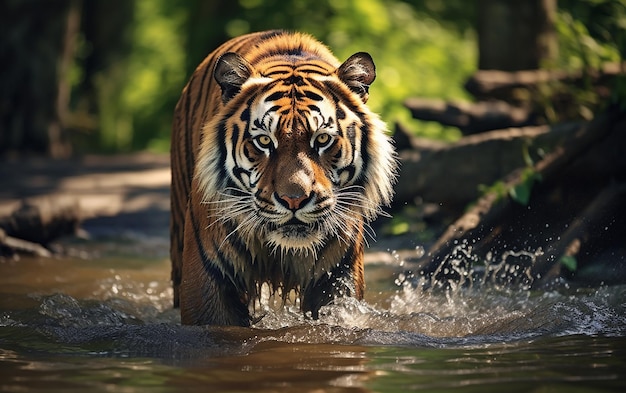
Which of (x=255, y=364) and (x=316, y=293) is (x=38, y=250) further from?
(x=255, y=364)

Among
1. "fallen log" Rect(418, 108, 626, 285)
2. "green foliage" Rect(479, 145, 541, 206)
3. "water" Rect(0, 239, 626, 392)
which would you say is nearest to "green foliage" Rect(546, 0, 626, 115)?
"fallen log" Rect(418, 108, 626, 285)

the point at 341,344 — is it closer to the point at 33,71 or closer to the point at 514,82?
the point at 514,82

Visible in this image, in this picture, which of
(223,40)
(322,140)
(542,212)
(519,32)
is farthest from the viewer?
(223,40)

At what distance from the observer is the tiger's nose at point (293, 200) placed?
13.2 ft

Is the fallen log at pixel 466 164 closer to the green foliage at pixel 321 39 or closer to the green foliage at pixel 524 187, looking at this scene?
the green foliage at pixel 524 187

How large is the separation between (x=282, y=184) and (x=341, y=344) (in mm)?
683

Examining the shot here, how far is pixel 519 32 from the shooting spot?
8469 millimetres

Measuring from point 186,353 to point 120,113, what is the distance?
12.5 metres

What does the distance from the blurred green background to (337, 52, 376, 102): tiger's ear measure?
406 cm

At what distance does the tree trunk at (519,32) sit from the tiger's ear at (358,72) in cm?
415

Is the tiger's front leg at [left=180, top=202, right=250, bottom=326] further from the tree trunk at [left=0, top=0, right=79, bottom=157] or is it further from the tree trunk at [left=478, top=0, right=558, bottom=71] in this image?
the tree trunk at [left=0, top=0, right=79, bottom=157]

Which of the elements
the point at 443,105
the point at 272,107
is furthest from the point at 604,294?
the point at 443,105

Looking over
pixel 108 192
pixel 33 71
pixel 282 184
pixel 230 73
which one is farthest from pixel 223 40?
pixel 282 184

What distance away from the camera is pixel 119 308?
17.8ft
